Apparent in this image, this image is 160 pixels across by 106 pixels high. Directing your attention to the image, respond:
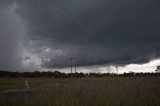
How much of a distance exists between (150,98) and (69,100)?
12.4 ft

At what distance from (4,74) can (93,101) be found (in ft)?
395

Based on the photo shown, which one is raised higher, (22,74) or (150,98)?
(22,74)

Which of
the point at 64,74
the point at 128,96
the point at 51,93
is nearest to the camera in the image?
the point at 128,96

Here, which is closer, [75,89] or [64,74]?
[75,89]

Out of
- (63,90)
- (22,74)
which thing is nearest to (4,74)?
(22,74)

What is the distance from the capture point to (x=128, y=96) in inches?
543

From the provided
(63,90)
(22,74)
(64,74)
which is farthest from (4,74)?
(63,90)

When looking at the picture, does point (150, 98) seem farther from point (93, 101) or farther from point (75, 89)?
point (75, 89)

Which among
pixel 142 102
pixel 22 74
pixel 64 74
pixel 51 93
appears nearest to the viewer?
pixel 142 102

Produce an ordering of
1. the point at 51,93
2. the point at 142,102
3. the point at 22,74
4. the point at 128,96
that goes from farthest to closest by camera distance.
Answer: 1. the point at 22,74
2. the point at 51,93
3. the point at 128,96
4. the point at 142,102

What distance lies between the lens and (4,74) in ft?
421

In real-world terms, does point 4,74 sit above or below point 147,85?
above

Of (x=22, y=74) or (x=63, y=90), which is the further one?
(x=22, y=74)

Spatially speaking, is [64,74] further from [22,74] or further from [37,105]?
[37,105]
